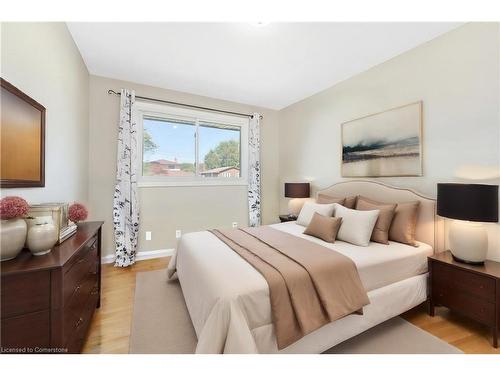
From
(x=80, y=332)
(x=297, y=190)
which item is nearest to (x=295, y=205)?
(x=297, y=190)

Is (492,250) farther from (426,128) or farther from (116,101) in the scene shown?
(116,101)

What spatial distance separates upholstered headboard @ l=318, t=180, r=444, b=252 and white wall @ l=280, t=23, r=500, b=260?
5.3 inches

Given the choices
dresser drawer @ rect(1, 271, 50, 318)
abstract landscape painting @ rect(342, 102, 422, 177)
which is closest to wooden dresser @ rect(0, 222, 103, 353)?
dresser drawer @ rect(1, 271, 50, 318)

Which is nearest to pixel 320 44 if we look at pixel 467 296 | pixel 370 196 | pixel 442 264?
pixel 370 196

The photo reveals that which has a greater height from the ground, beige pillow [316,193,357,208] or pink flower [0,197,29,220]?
pink flower [0,197,29,220]

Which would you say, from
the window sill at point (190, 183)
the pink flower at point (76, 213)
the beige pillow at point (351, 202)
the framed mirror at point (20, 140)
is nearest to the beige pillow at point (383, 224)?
the beige pillow at point (351, 202)

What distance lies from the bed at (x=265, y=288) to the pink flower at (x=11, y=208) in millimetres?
1073

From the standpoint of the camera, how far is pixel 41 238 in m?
1.21

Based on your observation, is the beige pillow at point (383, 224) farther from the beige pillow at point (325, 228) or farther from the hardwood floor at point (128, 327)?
the hardwood floor at point (128, 327)

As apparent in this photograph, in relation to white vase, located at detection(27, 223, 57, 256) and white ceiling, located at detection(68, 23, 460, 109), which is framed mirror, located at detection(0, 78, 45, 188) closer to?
white vase, located at detection(27, 223, 57, 256)

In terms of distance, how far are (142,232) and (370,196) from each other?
10.8ft

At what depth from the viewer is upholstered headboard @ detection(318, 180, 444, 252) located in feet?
7.10
